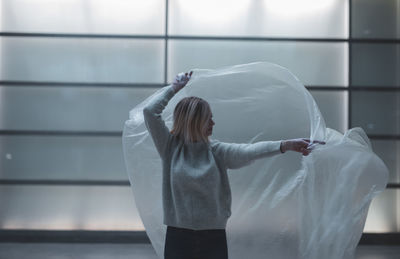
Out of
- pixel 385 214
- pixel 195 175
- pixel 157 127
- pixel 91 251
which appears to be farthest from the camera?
pixel 385 214

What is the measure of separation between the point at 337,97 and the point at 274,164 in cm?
240

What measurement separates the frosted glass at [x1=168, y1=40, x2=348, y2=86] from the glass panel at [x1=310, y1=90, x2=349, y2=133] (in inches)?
4.2

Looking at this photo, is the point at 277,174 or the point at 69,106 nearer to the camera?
the point at 277,174

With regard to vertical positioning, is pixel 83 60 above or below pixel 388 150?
above

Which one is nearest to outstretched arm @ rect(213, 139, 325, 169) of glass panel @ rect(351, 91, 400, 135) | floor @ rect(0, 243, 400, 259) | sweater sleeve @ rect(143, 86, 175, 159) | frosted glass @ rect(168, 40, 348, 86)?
sweater sleeve @ rect(143, 86, 175, 159)

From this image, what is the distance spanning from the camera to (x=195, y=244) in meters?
1.57

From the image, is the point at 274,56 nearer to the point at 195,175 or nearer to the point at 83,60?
the point at 83,60

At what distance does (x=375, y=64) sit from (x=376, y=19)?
48cm

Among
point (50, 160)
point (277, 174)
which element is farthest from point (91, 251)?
point (277, 174)

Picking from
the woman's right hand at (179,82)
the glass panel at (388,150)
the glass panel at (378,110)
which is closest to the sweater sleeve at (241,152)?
the woman's right hand at (179,82)

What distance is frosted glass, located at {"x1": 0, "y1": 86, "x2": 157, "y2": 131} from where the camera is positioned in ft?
15.4

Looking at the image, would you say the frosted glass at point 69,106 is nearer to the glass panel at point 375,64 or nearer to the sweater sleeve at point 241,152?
the glass panel at point 375,64

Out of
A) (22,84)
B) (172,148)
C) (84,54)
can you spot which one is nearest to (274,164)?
(172,148)

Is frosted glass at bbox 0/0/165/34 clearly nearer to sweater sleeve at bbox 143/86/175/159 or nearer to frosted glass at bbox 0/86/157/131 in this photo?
frosted glass at bbox 0/86/157/131
